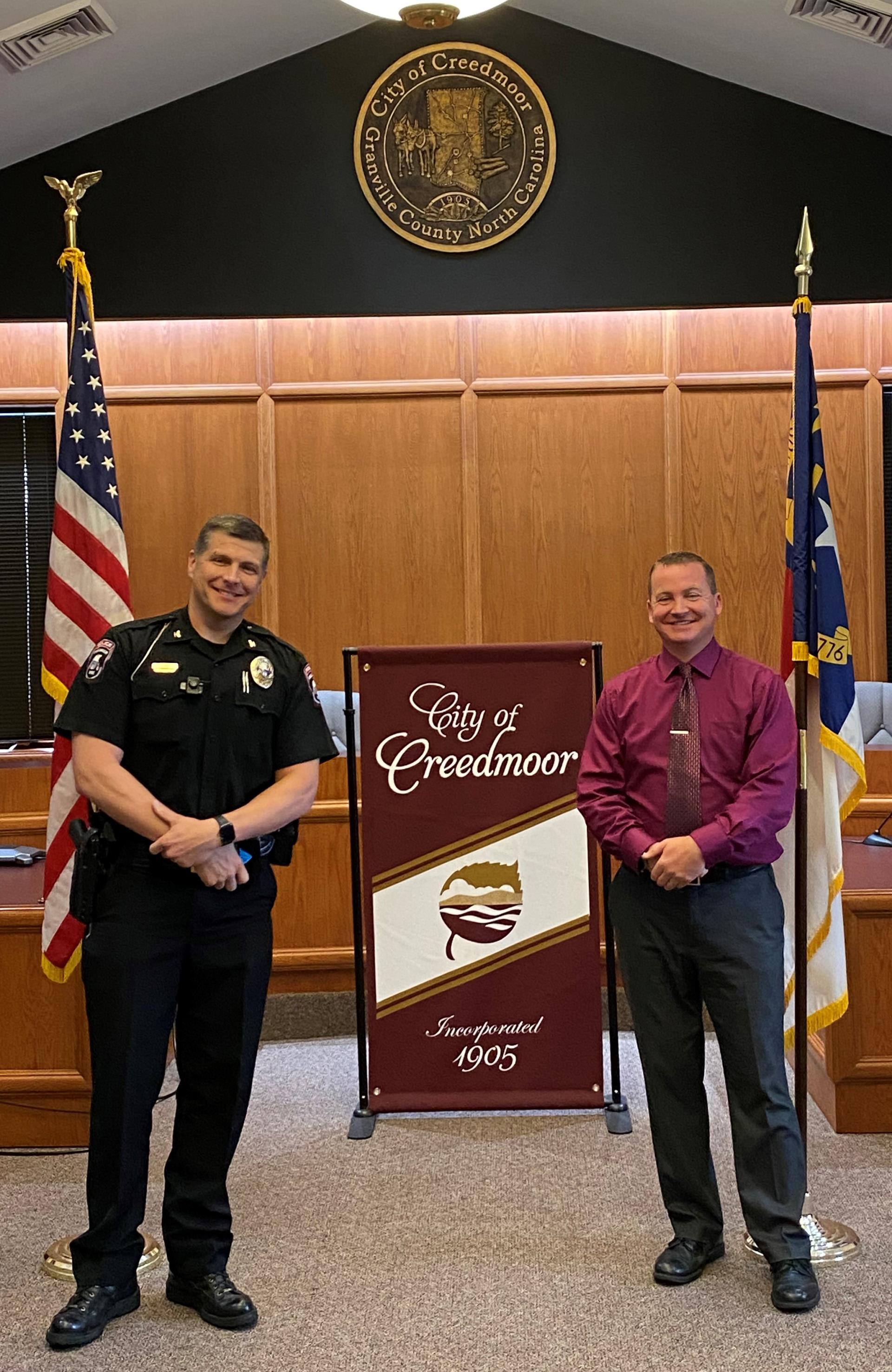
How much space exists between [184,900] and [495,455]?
4.01 m

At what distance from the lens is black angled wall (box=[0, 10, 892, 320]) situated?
18.6 ft

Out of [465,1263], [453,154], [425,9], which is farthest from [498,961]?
[453,154]

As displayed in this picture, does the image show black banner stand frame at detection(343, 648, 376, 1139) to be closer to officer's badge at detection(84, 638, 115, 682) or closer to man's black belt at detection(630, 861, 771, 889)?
officer's badge at detection(84, 638, 115, 682)

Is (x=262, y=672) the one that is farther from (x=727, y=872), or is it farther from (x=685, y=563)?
(x=727, y=872)

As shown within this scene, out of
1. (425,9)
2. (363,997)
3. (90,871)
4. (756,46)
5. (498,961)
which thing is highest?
(756,46)

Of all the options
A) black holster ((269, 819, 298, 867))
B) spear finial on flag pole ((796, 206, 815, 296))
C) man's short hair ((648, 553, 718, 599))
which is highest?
spear finial on flag pole ((796, 206, 815, 296))

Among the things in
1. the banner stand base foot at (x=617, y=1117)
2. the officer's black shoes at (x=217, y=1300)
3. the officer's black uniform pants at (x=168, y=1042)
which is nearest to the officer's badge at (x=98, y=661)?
the officer's black uniform pants at (x=168, y=1042)

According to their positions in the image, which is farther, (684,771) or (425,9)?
(425,9)

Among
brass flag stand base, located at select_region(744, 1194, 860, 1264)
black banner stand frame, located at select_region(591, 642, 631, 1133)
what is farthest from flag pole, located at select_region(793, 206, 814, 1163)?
black banner stand frame, located at select_region(591, 642, 631, 1133)

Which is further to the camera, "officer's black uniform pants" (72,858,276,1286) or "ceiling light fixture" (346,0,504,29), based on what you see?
"ceiling light fixture" (346,0,504,29)

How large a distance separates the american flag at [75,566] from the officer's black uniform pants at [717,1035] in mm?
1532

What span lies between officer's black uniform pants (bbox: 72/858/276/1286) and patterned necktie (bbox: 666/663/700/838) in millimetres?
919

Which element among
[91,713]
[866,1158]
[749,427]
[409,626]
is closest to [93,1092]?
[91,713]

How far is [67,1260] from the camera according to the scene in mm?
3039
